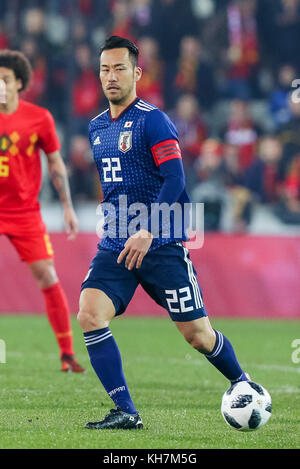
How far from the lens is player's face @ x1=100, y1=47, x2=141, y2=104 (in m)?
5.57

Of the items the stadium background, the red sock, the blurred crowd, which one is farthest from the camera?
the blurred crowd

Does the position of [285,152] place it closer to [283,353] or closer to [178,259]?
[283,353]

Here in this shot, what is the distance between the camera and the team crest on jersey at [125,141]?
5570mm

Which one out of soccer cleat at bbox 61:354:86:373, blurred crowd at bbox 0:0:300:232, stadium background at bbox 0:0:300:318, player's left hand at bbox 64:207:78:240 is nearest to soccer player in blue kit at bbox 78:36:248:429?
player's left hand at bbox 64:207:78:240

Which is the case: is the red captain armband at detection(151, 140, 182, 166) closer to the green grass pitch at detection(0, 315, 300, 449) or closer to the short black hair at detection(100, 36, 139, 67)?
the short black hair at detection(100, 36, 139, 67)

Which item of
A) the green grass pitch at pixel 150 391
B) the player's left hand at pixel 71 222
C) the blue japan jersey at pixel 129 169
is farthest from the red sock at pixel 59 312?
the blue japan jersey at pixel 129 169

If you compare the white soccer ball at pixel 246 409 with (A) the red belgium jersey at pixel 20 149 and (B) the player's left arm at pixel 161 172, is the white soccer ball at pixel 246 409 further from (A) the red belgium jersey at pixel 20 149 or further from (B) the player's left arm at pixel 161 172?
(A) the red belgium jersey at pixel 20 149

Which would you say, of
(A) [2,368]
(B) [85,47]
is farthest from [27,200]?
(B) [85,47]

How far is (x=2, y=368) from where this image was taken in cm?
828

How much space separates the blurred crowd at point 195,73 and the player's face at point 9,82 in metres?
6.58

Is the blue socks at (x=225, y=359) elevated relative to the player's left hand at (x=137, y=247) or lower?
lower

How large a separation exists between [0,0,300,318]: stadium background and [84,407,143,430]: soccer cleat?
7896 mm

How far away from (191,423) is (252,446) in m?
0.84

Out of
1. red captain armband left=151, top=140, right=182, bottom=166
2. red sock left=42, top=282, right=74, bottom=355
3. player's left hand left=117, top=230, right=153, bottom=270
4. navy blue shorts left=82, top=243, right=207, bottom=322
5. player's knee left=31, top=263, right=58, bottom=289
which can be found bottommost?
red sock left=42, top=282, right=74, bottom=355
